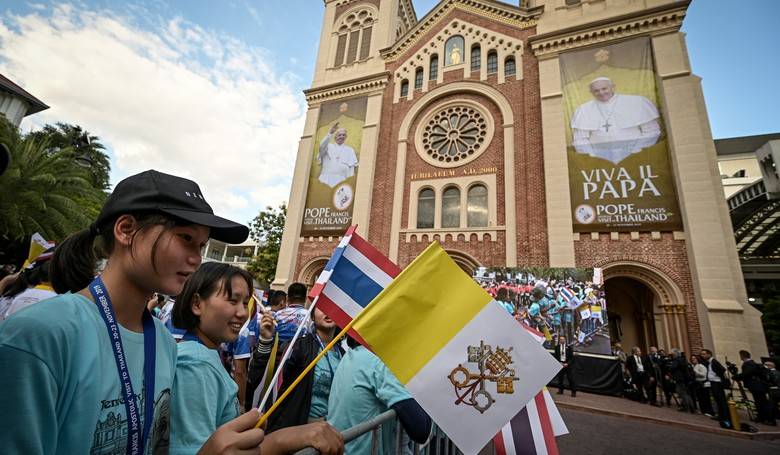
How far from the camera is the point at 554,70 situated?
47.1 ft

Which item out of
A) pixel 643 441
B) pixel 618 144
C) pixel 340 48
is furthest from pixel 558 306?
pixel 340 48

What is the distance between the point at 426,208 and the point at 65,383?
1507 cm

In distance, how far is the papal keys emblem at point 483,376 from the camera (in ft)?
6.16

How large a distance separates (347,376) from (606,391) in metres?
11.5

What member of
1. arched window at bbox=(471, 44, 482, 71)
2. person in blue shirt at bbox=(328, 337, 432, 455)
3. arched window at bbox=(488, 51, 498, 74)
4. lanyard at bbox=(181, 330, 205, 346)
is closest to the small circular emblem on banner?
arched window at bbox=(488, 51, 498, 74)

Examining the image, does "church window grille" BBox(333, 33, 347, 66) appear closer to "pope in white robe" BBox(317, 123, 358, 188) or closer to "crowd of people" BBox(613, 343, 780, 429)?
"pope in white robe" BBox(317, 123, 358, 188)

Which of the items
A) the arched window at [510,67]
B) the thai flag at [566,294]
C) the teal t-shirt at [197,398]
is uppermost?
the arched window at [510,67]

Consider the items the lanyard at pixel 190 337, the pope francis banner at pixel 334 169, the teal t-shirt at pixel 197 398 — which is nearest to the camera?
the teal t-shirt at pixel 197 398

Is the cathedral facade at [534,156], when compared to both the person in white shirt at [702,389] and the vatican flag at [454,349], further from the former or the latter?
the vatican flag at [454,349]

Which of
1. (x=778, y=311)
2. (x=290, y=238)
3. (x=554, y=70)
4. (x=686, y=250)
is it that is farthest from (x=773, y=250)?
(x=290, y=238)

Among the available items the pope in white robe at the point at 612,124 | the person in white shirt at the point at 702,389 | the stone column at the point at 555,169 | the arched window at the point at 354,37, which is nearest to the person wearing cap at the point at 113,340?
the person in white shirt at the point at 702,389

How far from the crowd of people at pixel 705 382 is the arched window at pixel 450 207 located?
7.57m

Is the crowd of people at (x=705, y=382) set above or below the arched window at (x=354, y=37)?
below

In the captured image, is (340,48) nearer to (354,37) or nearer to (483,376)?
(354,37)
